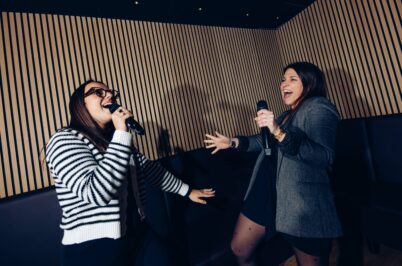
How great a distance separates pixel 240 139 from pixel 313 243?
902 mm

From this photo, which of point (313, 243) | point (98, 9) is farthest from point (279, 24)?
point (313, 243)

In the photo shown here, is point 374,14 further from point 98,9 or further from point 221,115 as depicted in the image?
point 98,9

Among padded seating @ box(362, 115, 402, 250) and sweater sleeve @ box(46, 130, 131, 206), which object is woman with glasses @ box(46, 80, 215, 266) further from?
padded seating @ box(362, 115, 402, 250)

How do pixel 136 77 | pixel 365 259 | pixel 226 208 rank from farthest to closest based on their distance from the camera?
pixel 136 77 < pixel 226 208 < pixel 365 259

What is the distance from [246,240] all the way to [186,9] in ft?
9.06

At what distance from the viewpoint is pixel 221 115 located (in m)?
3.36

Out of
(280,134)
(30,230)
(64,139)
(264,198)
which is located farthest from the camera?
(30,230)

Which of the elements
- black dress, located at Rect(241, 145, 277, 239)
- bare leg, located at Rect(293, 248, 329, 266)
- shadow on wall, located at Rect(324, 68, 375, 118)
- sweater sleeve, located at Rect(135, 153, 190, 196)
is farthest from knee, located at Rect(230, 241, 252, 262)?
shadow on wall, located at Rect(324, 68, 375, 118)

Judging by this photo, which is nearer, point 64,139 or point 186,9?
point 64,139

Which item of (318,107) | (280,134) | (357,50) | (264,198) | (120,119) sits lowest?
(264,198)

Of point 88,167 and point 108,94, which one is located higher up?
point 108,94

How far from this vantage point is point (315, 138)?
1255 millimetres

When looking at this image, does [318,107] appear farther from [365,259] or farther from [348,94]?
[348,94]

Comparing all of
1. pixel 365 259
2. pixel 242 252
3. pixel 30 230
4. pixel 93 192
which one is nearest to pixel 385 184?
pixel 365 259
